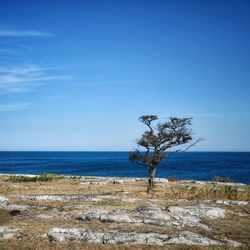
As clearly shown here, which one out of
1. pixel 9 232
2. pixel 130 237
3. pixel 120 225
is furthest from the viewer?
pixel 120 225

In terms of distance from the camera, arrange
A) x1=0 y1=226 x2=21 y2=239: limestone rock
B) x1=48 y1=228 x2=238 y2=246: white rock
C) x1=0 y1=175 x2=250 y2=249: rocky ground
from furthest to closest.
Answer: x1=0 y1=226 x2=21 y2=239: limestone rock → x1=48 y1=228 x2=238 y2=246: white rock → x1=0 y1=175 x2=250 y2=249: rocky ground

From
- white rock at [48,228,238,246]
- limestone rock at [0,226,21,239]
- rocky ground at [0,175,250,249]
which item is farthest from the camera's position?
limestone rock at [0,226,21,239]

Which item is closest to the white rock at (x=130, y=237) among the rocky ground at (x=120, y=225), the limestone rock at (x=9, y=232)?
the rocky ground at (x=120, y=225)

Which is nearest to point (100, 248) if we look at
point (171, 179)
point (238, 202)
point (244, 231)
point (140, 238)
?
point (140, 238)

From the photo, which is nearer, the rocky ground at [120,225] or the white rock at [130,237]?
the rocky ground at [120,225]

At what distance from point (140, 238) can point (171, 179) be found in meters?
33.0

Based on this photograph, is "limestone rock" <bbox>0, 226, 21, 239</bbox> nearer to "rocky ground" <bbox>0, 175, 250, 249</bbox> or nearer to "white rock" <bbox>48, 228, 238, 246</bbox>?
"rocky ground" <bbox>0, 175, 250, 249</bbox>

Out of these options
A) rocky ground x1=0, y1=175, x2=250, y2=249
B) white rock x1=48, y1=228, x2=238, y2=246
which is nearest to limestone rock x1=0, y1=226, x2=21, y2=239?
rocky ground x1=0, y1=175, x2=250, y2=249

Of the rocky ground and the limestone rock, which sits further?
the limestone rock

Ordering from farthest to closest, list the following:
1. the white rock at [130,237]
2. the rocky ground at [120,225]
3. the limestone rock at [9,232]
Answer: the limestone rock at [9,232], the white rock at [130,237], the rocky ground at [120,225]

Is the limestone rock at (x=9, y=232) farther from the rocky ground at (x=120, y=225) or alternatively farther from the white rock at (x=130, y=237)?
the white rock at (x=130, y=237)

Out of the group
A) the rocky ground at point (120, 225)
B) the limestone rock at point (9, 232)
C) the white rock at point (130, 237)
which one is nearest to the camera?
the rocky ground at point (120, 225)

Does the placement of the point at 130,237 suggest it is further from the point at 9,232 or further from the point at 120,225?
the point at 9,232

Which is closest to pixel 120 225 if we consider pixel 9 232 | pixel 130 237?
pixel 130 237
